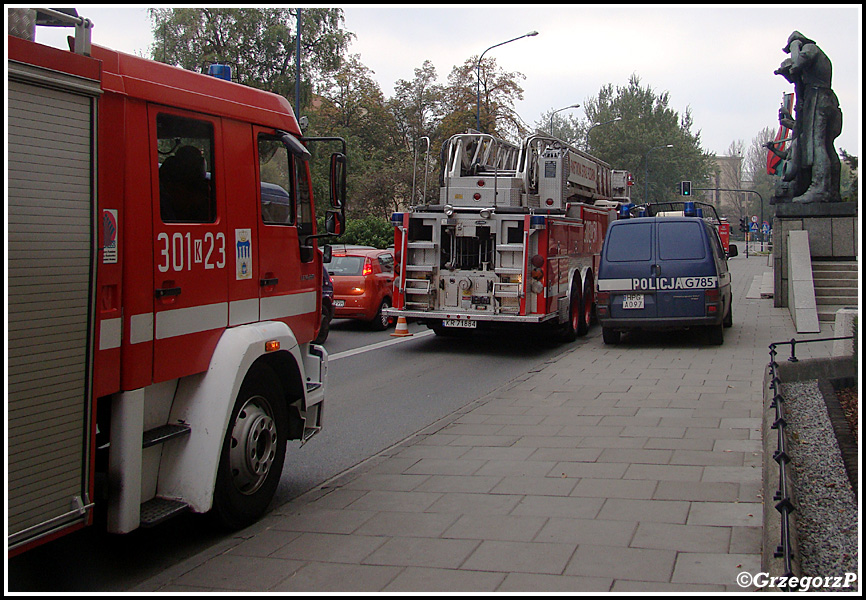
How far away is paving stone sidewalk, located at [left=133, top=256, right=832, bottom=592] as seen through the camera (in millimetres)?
4395

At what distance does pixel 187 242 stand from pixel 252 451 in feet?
4.48

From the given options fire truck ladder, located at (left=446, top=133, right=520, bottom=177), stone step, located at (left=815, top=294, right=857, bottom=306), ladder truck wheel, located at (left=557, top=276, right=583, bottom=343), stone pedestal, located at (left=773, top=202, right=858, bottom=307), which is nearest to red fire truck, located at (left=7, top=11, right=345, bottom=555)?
fire truck ladder, located at (left=446, top=133, right=520, bottom=177)

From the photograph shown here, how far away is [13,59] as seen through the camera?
3.58 meters

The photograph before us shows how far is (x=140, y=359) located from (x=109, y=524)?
838 mm

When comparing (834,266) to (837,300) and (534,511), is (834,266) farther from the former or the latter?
(534,511)

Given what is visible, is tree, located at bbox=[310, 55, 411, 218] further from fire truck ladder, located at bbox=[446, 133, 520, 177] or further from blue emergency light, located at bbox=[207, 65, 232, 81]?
blue emergency light, located at bbox=[207, 65, 232, 81]

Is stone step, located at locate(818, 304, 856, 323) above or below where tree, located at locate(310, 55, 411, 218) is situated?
below

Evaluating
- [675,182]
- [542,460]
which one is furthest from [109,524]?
[675,182]

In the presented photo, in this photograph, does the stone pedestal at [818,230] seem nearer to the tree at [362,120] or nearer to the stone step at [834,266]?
the stone step at [834,266]

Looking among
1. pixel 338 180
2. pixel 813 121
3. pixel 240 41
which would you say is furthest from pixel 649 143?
pixel 338 180

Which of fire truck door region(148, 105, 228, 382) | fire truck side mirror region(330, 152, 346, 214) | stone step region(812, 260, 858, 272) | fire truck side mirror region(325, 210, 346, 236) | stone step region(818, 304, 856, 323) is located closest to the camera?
fire truck door region(148, 105, 228, 382)

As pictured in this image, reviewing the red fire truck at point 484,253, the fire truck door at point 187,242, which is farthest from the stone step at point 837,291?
the fire truck door at point 187,242

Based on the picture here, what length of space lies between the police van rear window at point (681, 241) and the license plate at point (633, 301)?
71 centimetres

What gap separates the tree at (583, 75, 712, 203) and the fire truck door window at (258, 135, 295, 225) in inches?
3091
